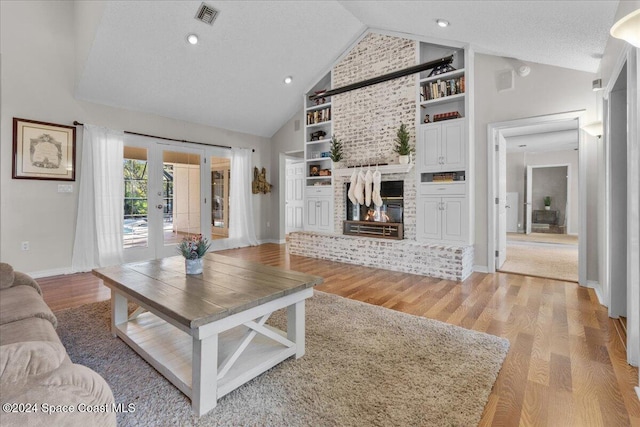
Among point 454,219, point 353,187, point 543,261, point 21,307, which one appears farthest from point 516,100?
point 21,307

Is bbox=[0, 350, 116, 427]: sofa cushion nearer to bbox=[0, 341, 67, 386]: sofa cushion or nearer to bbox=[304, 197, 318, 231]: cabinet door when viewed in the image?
bbox=[0, 341, 67, 386]: sofa cushion

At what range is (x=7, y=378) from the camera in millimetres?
753

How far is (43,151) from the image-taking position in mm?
4219

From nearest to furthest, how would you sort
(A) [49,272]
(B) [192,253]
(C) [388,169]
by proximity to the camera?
1. (B) [192,253]
2. (A) [49,272]
3. (C) [388,169]

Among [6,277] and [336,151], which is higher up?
[336,151]

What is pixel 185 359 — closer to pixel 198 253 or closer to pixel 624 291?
pixel 198 253

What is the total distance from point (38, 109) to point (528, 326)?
249 inches

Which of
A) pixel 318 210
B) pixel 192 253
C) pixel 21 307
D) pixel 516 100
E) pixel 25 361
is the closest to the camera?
pixel 25 361

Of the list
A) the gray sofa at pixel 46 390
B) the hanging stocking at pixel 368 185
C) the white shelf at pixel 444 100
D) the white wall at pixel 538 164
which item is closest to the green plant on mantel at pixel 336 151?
the hanging stocking at pixel 368 185

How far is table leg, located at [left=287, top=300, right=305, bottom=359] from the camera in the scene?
205 centimetres

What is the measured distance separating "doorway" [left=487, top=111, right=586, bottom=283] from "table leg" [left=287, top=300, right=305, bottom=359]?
3.45 meters

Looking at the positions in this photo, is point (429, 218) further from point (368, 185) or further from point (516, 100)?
point (516, 100)

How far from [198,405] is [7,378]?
97 cm

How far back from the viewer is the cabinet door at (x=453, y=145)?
4418 millimetres
